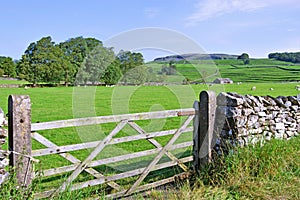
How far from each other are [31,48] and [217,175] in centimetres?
7377

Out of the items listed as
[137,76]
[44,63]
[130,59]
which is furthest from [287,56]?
[130,59]

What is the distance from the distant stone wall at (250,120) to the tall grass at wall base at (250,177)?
1.16ft

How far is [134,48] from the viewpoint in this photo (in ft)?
29.7

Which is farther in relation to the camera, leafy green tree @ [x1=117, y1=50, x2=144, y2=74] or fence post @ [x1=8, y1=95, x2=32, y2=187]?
leafy green tree @ [x1=117, y1=50, x2=144, y2=74]

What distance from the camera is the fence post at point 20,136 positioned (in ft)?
12.3

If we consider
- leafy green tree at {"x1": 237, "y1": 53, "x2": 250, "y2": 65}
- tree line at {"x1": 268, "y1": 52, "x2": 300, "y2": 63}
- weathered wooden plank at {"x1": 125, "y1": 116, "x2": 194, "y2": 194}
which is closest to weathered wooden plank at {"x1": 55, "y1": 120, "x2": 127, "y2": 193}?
weathered wooden plank at {"x1": 125, "y1": 116, "x2": 194, "y2": 194}

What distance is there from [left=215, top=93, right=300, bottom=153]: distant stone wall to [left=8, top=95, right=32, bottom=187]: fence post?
3427mm

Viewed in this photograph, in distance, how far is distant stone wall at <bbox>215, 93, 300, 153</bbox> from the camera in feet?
19.3

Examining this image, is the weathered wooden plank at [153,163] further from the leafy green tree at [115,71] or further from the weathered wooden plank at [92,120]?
the leafy green tree at [115,71]

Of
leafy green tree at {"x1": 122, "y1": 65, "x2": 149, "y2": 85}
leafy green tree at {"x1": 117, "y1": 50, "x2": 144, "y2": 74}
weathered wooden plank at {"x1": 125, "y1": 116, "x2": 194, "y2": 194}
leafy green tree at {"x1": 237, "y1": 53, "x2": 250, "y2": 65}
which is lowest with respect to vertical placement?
weathered wooden plank at {"x1": 125, "y1": 116, "x2": 194, "y2": 194}

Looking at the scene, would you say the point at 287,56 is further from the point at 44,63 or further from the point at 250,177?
the point at 250,177

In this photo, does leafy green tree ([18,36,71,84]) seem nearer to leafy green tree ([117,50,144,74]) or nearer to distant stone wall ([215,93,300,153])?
leafy green tree ([117,50,144,74])

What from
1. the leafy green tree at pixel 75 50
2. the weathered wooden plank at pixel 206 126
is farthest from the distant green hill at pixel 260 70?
the weathered wooden plank at pixel 206 126

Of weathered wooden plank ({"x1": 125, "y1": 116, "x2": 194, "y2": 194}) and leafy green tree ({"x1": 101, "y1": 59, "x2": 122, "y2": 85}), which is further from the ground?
leafy green tree ({"x1": 101, "y1": 59, "x2": 122, "y2": 85})
